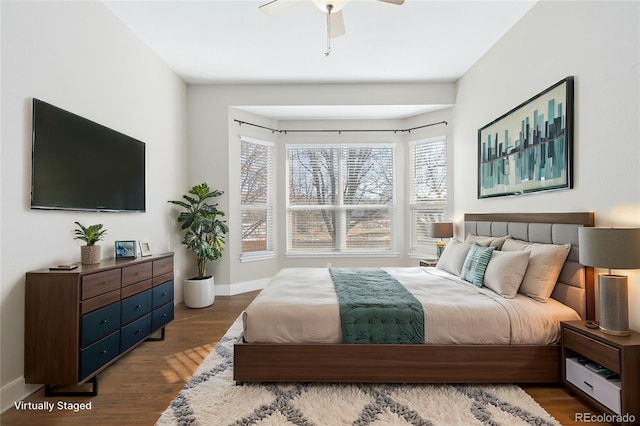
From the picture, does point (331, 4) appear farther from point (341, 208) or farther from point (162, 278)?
point (341, 208)

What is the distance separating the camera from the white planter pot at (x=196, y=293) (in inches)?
158

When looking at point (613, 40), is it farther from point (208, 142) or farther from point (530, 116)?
point (208, 142)

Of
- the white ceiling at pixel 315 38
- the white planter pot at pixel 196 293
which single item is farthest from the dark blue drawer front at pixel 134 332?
the white ceiling at pixel 315 38

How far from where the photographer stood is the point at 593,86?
219 centimetres

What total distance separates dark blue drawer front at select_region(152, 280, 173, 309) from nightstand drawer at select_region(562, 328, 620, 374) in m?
3.31

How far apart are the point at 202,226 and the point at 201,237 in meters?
0.15

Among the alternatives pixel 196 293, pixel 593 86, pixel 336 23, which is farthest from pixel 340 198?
pixel 593 86

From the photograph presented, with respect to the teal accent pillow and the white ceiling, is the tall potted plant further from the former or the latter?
the teal accent pillow

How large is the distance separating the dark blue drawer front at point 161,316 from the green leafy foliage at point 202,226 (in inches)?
40.9

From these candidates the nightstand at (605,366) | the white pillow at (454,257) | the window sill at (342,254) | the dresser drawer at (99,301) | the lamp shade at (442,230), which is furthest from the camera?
the window sill at (342,254)

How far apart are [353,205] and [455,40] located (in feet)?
9.04

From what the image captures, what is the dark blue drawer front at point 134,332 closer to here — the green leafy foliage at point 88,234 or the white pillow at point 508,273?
the green leafy foliage at point 88,234

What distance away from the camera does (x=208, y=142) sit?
15.1ft

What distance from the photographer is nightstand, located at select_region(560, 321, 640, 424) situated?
1652 mm
